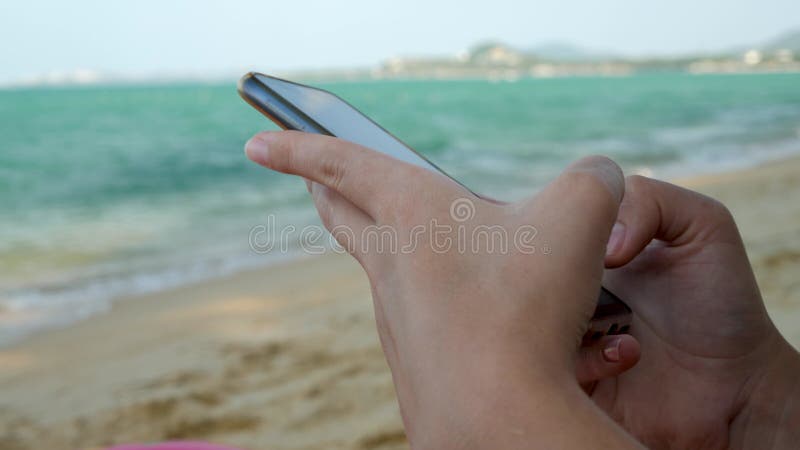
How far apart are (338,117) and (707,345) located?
74 centimetres

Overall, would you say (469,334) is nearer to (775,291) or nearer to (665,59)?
Answer: (775,291)

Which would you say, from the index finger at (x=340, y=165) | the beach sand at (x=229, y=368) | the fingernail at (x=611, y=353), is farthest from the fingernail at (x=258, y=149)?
the beach sand at (x=229, y=368)

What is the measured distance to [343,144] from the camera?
2.66 feet

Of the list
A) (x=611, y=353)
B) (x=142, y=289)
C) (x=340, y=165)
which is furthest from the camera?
(x=142, y=289)

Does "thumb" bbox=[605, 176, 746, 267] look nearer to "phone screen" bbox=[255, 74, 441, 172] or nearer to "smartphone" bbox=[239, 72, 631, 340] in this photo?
"smartphone" bbox=[239, 72, 631, 340]

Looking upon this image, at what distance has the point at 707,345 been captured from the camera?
1204mm

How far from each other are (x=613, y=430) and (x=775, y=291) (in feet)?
10.6

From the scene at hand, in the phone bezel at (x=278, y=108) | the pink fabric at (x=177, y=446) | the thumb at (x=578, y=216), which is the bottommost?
the pink fabric at (x=177, y=446)

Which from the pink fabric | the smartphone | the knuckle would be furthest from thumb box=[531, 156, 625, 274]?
the pink fabric

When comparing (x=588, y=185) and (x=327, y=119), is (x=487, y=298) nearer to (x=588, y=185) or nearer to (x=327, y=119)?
(x=588, y=185)

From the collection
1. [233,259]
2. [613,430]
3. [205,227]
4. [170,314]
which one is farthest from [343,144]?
[205,227]

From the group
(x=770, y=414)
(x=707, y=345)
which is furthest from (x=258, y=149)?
(x=770, y=414)

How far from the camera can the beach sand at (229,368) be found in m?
2.75

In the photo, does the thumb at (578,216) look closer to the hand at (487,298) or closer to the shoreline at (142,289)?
the hand at (487,298)
